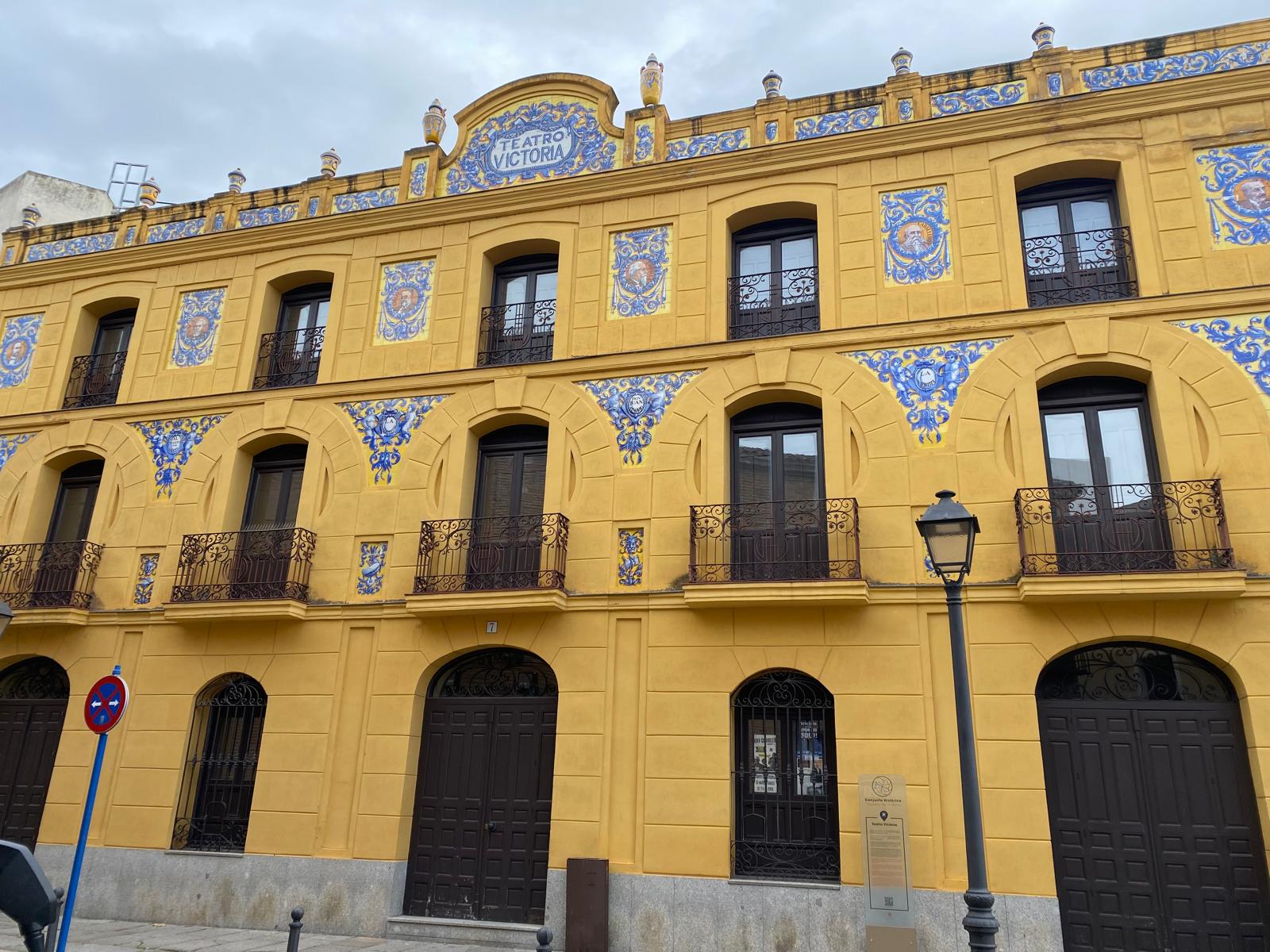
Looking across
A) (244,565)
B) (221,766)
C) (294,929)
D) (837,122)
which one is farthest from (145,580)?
(837,122)

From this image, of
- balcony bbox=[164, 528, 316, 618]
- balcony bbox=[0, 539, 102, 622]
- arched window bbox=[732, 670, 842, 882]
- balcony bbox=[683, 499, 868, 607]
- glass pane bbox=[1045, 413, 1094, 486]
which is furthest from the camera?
balcony bbox=[0, 539, 102, 622]

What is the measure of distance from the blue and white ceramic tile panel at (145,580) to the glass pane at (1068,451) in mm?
14065

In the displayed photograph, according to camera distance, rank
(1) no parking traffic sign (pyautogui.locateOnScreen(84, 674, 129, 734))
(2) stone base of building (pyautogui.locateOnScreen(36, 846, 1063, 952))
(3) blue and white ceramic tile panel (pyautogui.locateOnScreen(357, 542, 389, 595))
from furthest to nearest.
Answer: (3) blue and white ceramic tile panel (pyautogui.locateOnScreen(357, 542, 389, 595))
(2) stone base of building (pyautogui.locateOnScreen(36, 846, 1063, 952))
(1) no parking traffic sign (pyautogui.locateOnScreen(84, 674, 129, 734))

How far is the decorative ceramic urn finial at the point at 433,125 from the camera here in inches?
663

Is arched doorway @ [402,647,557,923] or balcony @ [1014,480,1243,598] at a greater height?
balcony @ [1014,480,1243,598]

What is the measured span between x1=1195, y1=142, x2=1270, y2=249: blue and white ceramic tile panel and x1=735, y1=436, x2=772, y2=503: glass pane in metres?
6.65

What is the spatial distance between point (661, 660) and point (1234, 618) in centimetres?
697

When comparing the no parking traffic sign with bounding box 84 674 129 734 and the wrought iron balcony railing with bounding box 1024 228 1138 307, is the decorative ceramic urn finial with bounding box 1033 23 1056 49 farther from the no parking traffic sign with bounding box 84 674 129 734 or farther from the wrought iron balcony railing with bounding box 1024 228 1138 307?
the no parking traffic sign with bounding box 84 674 129 734

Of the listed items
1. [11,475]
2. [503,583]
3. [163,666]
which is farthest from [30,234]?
[503,583]

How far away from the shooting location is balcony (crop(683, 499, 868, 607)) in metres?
11.9

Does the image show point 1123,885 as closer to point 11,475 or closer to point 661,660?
point 661,660

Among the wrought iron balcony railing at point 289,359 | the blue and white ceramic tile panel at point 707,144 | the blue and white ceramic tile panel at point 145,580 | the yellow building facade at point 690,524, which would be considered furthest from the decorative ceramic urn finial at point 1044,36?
the blue and white ceramic tile panel at point 145,580

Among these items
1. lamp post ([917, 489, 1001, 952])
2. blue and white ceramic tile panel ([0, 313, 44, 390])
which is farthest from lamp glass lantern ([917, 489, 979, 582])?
blue and white ceramic tile panel ([0, 313, 44, 390])

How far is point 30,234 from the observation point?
1900cm
